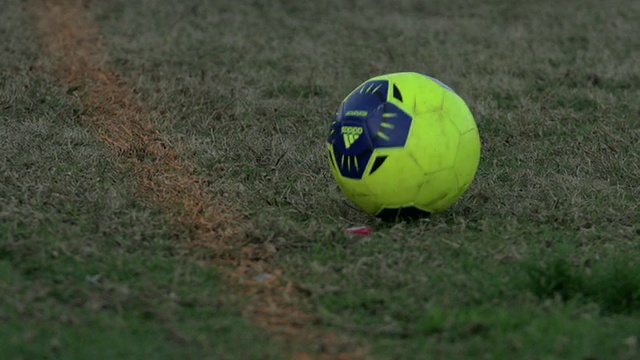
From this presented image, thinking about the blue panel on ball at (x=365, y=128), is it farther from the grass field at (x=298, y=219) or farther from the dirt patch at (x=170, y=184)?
the dirt patch at (x=170, y=184)

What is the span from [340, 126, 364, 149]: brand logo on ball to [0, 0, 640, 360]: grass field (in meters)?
0.49

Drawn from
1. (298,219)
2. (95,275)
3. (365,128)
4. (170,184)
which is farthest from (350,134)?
(95,275)

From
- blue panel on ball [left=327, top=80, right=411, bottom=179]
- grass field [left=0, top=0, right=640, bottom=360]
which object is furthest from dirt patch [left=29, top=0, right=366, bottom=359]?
blue panel on ball [left=327, top=80, right=411, bottom=179]

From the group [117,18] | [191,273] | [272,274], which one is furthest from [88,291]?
[117,18]

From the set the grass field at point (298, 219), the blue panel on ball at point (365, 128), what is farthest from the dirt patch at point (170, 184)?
the blue panel on ball at point (365, 128)

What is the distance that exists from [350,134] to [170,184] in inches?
53.8

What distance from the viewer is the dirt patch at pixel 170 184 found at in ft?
13.9

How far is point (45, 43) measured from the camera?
9570 millimetres

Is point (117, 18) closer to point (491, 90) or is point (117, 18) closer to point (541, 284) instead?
point (491, 90)

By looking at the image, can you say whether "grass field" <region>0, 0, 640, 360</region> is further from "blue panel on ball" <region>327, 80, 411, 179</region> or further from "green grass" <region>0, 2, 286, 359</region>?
"blue panel on ball" <region>327, 80, 411, 179</region>

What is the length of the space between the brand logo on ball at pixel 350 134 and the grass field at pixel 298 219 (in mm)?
491

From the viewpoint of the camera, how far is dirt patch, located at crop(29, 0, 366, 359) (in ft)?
13.9

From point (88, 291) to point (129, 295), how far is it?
0.63 ft

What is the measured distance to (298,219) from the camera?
18.0 ft
